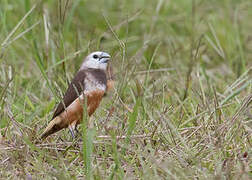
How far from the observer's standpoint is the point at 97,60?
4348 mm

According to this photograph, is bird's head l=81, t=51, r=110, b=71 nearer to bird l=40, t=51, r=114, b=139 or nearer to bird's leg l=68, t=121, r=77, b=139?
bird l=40, t=51, r=114, b=139

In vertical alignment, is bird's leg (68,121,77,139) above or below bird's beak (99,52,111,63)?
below

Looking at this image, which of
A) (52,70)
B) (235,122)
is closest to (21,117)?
(52,70)

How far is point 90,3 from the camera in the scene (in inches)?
295

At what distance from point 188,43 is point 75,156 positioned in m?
3.40

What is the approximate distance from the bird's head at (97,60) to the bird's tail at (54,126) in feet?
1.74

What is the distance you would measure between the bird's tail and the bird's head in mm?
530

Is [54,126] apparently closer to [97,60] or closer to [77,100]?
[77,100]

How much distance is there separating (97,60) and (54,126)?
646mm

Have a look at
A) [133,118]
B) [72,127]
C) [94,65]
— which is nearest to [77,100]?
[72,127]

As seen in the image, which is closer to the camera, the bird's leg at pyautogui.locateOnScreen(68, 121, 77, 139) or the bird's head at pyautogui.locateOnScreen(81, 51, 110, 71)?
the bird's leg at pyautogui.locateOnScreen(68, 121, 77, 139)

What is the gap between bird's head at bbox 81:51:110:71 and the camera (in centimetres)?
433

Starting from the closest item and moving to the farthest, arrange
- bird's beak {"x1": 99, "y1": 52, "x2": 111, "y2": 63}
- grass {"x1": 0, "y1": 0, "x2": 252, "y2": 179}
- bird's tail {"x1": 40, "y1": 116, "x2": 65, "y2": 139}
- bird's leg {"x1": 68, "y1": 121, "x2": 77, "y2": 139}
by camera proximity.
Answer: grass {"x1": 0, "y1": 0, "x2": 252, "y2": 179} < bird's tail {"x1": 40, "y1": 116, "x2": 65, "y2": 139} < bird's leg {"x1": 68, "y1": 121, "x2": 77, "y2": 139} < bird's beak {"x1": 99, "y1": 52, "x2": 111, "y2": 63}

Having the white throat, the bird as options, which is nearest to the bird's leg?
the bird
